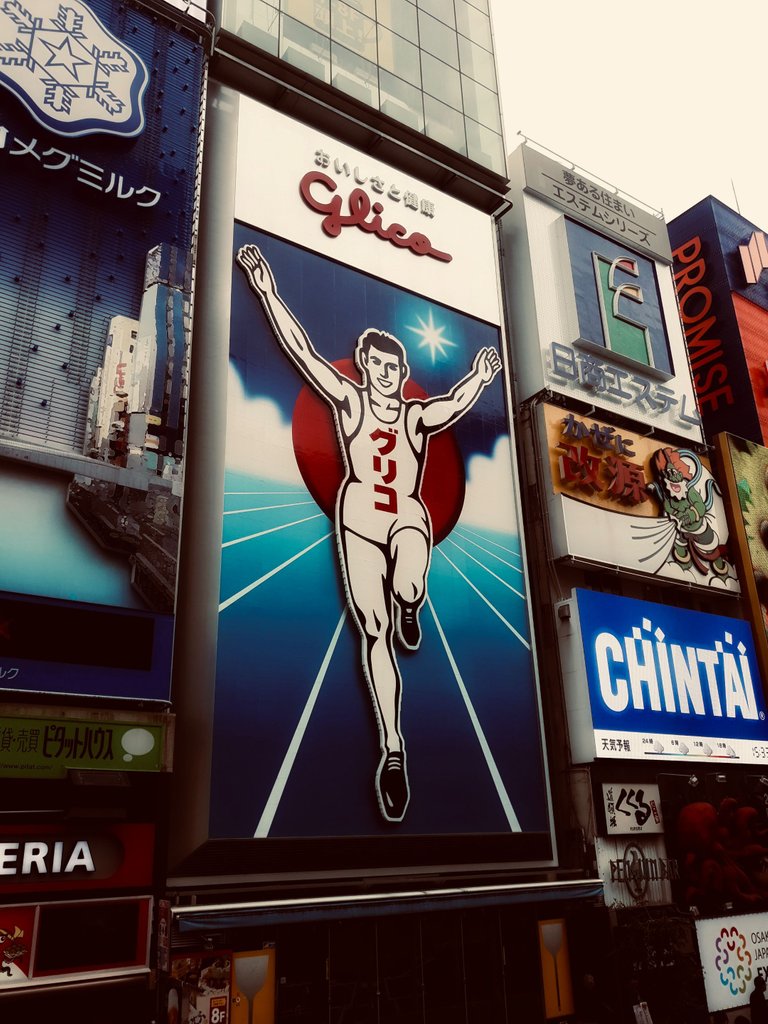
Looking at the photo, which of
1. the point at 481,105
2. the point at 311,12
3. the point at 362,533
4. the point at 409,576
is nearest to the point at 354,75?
the point at 311,12

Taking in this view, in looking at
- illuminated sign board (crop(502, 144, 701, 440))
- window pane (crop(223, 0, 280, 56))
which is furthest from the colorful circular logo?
window pane (crop(223, 0, 280, 56))

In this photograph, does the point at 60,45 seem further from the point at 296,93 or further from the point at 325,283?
the point at 325,283

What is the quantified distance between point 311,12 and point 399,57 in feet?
9.44

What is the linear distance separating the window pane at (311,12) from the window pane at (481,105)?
4.79 m

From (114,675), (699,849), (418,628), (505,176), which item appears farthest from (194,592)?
(505,176)

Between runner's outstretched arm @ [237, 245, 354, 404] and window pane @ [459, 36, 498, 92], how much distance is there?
1233cm

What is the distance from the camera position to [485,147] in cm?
2442

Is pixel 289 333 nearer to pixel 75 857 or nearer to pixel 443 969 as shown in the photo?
pixel 75 857

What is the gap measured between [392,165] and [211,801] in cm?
1666

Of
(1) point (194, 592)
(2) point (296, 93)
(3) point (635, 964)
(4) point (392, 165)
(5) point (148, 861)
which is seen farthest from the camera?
(4) point (392, 165)

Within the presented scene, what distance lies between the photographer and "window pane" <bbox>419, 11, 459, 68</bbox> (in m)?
24.8

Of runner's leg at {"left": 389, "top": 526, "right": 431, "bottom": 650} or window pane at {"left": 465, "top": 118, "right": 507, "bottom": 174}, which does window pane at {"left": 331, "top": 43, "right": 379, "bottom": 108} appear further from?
runner's leg at {"left": 389, "top": 526, "right": 431, "bottom": 650}

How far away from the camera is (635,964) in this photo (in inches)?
648

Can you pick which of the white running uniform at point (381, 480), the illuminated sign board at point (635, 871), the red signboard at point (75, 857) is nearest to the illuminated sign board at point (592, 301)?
the white running uniform at point (381, 480)
